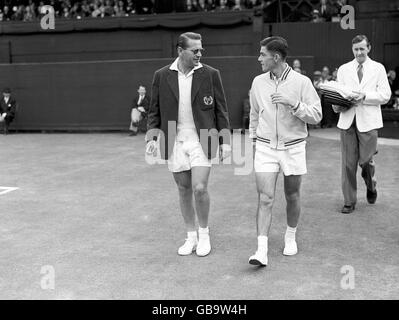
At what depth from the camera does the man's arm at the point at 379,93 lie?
22.1 ft

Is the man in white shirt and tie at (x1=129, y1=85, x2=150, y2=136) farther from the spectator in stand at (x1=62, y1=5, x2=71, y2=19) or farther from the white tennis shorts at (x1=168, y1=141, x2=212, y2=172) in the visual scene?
the white tennis shorts at (x1=168, y1=141, x2=212, y2=172)

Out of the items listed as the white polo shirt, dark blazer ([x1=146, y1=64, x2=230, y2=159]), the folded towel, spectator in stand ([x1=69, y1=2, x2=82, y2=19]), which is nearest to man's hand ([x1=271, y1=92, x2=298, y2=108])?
dark blazer ([x1=146, y1=64, x2=230, y2=159])

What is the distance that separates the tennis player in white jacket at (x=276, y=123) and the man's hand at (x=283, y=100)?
47 mm

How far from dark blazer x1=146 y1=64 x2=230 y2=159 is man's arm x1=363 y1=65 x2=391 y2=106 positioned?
2.18 metres

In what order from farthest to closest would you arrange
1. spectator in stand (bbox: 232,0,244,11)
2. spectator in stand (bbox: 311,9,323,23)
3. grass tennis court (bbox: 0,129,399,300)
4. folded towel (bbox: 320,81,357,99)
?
spectator in stand (bbox: 232,0,244,11) → spectator in stand (bbox: 311,9,323,23) → folded towel (bbox: 320,81,357,99) → grass tennis court (bbox: 0,129,399,300)

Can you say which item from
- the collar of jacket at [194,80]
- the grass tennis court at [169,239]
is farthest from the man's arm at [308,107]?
the grass tennis court at [169,239]

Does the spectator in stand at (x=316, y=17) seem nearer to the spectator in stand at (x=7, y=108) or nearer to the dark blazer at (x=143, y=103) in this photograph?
the dark blazer at (x=143, y=103)

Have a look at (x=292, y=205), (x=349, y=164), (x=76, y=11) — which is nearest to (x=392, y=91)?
(x=349, y=164)

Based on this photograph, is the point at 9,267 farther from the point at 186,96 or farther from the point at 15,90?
the point at 15,90

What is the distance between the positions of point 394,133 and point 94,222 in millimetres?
10915

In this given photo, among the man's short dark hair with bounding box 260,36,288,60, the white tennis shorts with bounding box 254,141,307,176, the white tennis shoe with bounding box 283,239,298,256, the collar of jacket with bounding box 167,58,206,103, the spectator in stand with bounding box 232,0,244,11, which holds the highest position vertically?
the spectator in stand with bounding box 232,0,244,11

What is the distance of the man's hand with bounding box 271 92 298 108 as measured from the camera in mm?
4973

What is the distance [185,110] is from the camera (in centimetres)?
542
